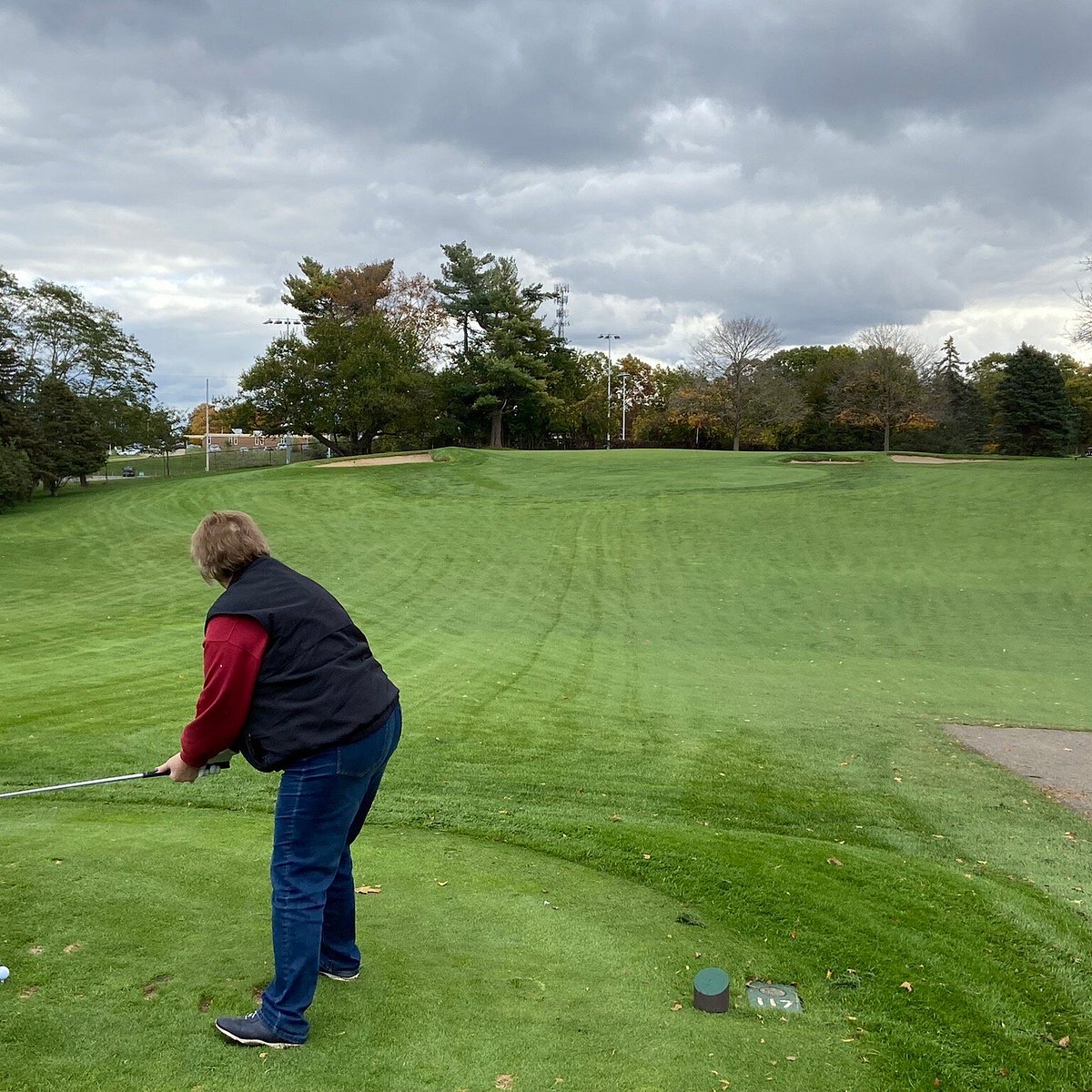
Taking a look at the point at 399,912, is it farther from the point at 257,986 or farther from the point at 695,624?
the point at 695,624

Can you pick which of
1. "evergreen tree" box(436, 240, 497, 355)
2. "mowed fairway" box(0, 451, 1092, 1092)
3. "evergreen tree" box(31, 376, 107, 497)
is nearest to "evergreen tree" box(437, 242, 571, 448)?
"evergreen tree" box(436, 240, 497, 355)

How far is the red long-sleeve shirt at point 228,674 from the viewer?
3355 mm

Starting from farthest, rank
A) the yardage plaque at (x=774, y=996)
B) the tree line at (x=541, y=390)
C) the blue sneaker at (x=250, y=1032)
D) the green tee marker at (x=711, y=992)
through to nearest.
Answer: the tree line at (x=541, y=390)
the yardage plaque at (x=774, y=996)
the green tee marker at (x=711, y=992)
the blue sneaker at (x=250, y=1032)

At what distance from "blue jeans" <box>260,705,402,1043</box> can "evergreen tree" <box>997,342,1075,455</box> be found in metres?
73.5

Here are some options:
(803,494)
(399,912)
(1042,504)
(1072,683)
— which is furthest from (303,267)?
(399,912)

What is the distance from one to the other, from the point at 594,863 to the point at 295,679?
3.19 m

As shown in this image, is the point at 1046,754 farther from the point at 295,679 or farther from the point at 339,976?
the point at 295,679

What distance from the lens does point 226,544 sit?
357cm

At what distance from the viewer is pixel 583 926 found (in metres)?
4.70

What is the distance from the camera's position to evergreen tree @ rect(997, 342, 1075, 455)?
66062 millimetres

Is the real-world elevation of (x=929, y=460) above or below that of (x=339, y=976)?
above

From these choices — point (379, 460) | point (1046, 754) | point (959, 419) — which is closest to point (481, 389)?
point (379, 460)

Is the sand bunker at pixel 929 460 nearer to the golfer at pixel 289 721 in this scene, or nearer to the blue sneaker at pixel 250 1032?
the golfer at pixel 289 721

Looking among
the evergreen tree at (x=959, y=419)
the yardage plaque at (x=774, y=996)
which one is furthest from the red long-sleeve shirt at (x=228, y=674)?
the evergreen tree at (x=959, y=419)
